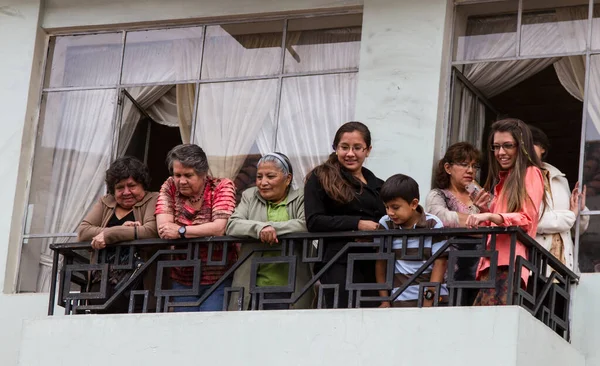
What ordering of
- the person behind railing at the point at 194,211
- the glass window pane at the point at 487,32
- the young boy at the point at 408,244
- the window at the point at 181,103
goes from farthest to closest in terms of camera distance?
1. the window at the point at 181,103
2. the glass window pane at the point at 487,32
3. the person behind railing at the point at 194,211
4. the young boy at the point at 408,244

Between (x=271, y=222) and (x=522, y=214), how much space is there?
73.2 inches

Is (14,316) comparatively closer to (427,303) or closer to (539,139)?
(427,303)

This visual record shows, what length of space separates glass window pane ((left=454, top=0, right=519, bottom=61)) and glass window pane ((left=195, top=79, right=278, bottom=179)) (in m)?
1.74

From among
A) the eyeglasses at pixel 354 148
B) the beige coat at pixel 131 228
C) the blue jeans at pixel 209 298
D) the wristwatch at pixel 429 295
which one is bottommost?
the blue jeans at pixel 209 298

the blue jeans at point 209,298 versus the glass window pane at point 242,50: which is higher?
the glass window pane at point 242,50

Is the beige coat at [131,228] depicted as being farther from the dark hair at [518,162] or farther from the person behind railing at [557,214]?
the person behind railing at [557,214]

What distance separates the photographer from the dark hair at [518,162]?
36.2 feet

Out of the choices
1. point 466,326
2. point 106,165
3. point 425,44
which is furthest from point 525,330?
point 106,165

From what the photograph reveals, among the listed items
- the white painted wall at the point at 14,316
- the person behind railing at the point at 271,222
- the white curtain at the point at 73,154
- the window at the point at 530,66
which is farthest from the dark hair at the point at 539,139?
the white painted wall at the point at 14,316

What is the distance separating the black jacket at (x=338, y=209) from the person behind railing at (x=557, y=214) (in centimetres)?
129

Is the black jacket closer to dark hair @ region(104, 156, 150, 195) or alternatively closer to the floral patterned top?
the floral patterned top

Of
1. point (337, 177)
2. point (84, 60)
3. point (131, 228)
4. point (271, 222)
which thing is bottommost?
point (131, 228)

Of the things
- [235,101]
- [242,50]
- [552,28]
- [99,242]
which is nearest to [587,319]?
[552,28]

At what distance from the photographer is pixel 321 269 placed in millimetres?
11211
